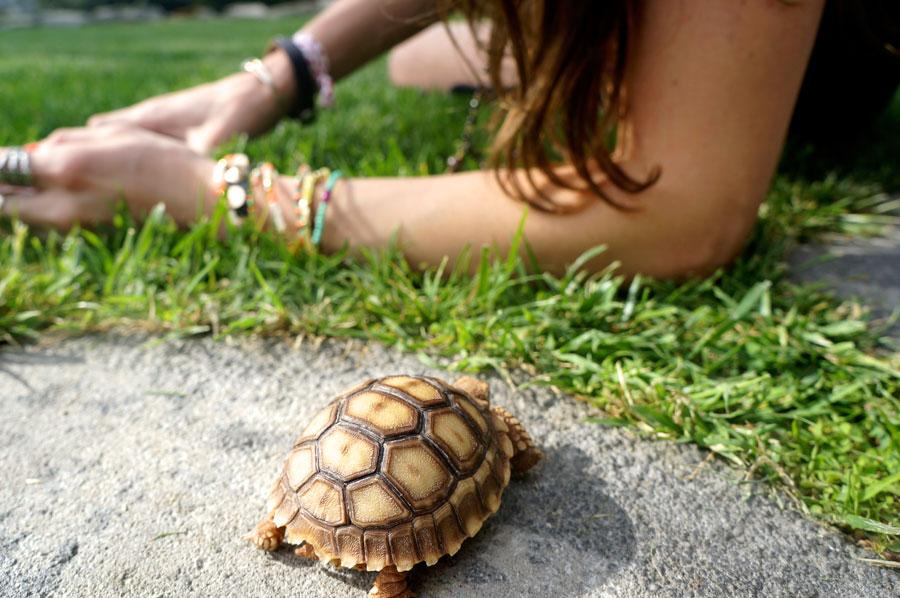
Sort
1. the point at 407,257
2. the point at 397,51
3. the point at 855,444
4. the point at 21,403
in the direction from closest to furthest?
the point at 855,444 < the point at 21,403 < the point at 407,257 < the point at 397,51

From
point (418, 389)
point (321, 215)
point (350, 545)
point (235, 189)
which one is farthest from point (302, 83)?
point (350, 545)

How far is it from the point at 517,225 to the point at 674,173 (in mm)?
404

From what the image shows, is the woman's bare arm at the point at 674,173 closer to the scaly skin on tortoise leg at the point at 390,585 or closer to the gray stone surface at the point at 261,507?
the gray stone surface at the point at 261,507

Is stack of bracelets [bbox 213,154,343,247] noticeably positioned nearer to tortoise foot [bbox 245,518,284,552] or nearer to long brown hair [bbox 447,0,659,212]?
long brown hair [bbox 447,0,659,212]

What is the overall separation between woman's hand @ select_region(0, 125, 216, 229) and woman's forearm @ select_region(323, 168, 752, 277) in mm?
464

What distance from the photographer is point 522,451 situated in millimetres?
1337

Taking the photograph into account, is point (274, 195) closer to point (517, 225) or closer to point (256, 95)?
point (517, 225)

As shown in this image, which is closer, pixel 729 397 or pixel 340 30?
pixel 729 397

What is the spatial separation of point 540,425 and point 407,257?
2.19 feet

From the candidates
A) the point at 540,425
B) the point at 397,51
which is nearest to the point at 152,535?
the point at 540,425

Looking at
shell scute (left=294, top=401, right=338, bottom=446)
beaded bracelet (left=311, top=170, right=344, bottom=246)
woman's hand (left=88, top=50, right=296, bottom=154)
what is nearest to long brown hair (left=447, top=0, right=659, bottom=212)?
beaded bracelet (left=311, top=170, right=344, bottom=246)

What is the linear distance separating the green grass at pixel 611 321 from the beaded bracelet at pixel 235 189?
66mm

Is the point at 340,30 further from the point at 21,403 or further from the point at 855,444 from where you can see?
the point at 855,444

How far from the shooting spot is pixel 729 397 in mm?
1503
